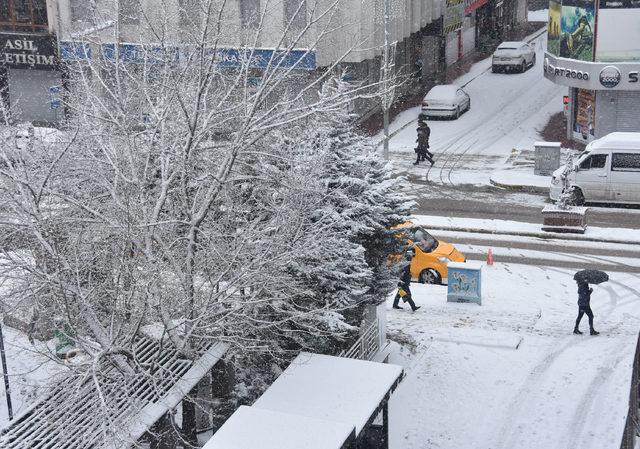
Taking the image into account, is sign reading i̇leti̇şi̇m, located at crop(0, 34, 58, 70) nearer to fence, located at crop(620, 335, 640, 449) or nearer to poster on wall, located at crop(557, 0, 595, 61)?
poster on wall, located at crop(557, 0, 595, 61)

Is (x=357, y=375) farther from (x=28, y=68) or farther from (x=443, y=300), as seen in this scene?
(x=28, y=68)

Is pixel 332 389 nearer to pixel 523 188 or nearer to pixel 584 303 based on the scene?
pixel 584 303

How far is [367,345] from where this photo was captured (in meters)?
15.9

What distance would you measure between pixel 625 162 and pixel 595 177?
2.97 ft

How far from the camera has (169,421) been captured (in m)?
11.0

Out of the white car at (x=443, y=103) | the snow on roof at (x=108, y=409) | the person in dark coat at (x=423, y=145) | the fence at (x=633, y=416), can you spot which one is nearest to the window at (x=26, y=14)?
the white car at (x=443, y=103)

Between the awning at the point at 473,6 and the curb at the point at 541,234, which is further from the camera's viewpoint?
the awning at the point at 473,6

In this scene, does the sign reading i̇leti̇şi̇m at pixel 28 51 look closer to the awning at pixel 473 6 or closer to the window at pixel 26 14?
the window at pixel 26 14

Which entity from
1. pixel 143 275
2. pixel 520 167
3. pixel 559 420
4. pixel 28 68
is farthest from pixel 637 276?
pixel 28 68

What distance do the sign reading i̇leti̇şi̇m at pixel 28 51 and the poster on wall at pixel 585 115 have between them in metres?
20.6

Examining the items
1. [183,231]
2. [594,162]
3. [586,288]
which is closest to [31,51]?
[594,162]

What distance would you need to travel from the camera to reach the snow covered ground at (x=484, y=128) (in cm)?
3186

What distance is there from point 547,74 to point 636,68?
12.9ft

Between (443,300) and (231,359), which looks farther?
(443,300)
